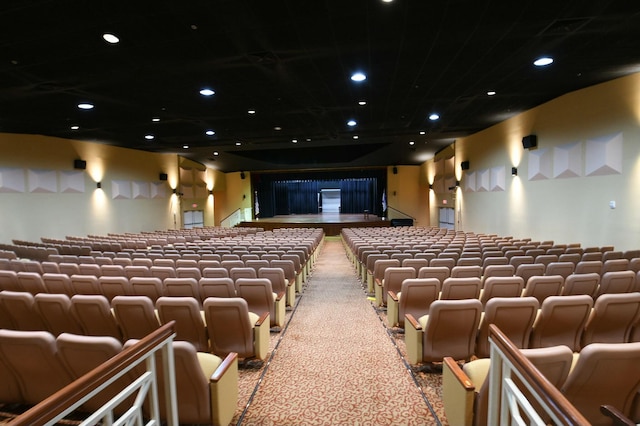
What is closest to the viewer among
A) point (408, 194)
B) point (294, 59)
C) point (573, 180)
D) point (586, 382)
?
point (586, 382)

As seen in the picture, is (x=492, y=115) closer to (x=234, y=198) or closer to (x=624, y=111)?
(x=624, y=111)

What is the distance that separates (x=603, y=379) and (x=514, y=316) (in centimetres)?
118

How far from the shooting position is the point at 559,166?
365 inches

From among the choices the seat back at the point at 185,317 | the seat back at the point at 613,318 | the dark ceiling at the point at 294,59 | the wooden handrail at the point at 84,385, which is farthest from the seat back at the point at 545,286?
the wooden handrail at the point at 84,385

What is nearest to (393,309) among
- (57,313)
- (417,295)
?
(417,295)

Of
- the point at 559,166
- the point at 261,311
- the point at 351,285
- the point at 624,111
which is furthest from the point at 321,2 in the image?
the point at 559,166

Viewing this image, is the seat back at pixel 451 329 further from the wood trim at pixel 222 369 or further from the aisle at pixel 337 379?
the wood trim at pixel 222 369

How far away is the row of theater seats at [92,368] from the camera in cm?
215

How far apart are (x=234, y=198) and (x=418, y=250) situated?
20113 mm

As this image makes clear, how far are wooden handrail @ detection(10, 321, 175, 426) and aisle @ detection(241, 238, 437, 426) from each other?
1.33 metres

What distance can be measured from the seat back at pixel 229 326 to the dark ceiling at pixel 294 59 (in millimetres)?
3928

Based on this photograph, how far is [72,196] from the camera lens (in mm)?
13148

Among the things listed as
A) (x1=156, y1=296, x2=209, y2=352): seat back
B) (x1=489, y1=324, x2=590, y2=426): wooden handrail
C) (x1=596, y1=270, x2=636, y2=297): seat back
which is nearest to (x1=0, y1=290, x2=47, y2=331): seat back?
(x1=156, y1=296, x2=209, y2=352): seat back

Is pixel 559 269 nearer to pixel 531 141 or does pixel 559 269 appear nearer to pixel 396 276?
pixel 396 276
